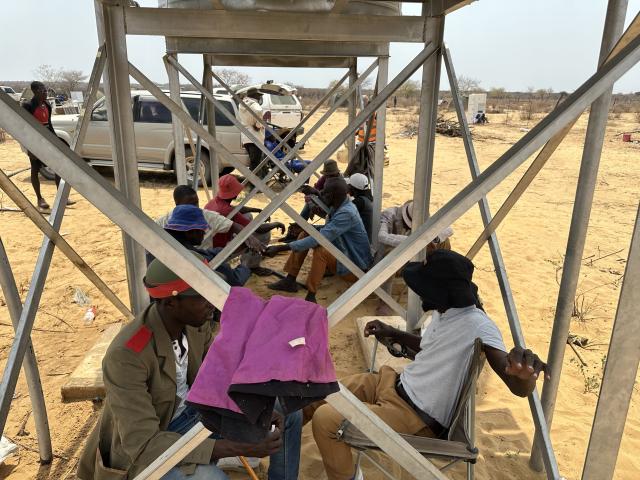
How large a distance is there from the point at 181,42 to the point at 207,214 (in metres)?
1.50

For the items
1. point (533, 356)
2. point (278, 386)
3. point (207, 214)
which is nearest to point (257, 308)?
point (278, 386)

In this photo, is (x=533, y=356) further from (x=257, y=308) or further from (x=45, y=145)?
(x=45, y=145)

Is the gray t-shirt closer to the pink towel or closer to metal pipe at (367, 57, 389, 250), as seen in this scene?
the pink towel

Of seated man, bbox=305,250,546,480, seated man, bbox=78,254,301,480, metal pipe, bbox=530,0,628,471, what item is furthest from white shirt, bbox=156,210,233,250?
metal pipe, bbox=530,0,628,471

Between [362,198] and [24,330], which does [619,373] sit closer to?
[24,330]

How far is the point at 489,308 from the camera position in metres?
4.71

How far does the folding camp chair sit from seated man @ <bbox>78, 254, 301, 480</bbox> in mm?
407

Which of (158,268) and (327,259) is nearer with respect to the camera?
(158,268)

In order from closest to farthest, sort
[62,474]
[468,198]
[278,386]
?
[278,386] < [468,198] < [62,474]

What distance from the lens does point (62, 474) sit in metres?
2.57

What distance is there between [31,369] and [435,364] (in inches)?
80.1

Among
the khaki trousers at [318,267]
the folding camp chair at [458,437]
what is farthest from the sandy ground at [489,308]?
the folding camp chair at [458,437]

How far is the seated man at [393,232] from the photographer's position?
4246 millimetres

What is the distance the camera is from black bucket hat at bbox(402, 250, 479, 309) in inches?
81.0
